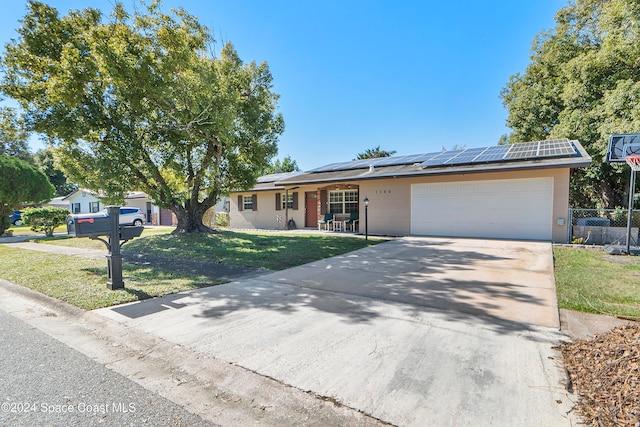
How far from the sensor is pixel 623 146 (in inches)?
342

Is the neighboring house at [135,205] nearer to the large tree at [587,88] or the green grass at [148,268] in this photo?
the green grass at [148,268]

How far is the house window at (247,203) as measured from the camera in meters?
19.5

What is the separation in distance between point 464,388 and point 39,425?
9.93 feet

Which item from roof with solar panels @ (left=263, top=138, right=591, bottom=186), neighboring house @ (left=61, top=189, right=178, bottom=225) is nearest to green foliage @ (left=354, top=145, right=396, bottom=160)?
neighboring house @ (left=61, top=189, right=178, bottom=225)

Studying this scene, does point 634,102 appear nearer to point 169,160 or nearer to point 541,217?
point 541,217

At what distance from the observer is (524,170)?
10250 millimetres

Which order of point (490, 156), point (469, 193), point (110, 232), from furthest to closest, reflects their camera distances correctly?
point (469, 193) → point (490, 156) → point (110, 232)

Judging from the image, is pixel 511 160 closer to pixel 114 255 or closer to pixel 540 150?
pixel 540 150

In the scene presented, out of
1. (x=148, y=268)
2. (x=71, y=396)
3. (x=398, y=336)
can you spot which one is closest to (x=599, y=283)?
(x=398, y=336)

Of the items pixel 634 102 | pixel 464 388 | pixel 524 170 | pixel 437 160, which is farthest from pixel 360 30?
pixel 464 388

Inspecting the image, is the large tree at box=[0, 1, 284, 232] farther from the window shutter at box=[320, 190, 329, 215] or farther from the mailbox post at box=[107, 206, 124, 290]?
the window shutter at box=[320, 190, 329, 215]

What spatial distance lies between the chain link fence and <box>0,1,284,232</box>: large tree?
11548 mm

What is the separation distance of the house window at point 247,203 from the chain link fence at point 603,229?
16119mm

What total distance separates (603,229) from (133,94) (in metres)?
15.1
